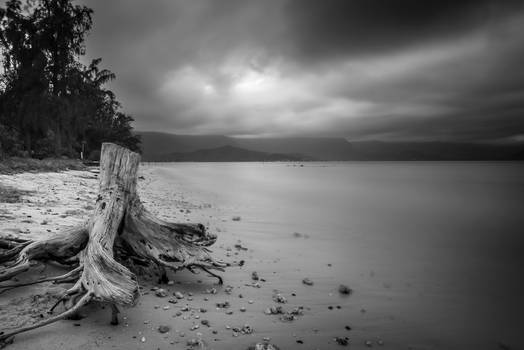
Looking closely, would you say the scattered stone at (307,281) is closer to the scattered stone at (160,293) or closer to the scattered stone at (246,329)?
the scattered stone at (246,329)

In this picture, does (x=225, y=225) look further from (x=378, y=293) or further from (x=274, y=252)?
(x=378, y=293)

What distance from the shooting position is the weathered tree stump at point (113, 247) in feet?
9.73

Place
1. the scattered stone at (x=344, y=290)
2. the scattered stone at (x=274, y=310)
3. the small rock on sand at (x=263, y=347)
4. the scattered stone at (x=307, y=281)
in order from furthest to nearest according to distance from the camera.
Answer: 1. the scattered stone at (x=307, y=281)
2. the scattered stone at (x=344, y=290)
3. the scattered stone at (x=274, y=310)
4. the small rock on sand at (x=263, y=347)

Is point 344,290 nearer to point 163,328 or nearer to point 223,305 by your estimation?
point 223,305

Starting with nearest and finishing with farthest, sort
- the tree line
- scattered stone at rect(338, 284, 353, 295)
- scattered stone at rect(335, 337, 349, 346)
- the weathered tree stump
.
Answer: the weathered tree stump
scattered stone at rect(335, 337, 349, 346)
scattered stone at rect(338, 284, 353, 295)
the tree line

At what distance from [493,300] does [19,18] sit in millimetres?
38425

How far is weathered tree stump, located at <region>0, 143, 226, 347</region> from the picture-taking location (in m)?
2.96

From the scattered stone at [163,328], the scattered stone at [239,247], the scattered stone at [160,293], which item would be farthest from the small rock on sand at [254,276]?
the scattered stone at [163,328]

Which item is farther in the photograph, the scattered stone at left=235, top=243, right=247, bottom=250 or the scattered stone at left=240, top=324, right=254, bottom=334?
the scattered stone at left=235, top=243, right=247, bottom=250

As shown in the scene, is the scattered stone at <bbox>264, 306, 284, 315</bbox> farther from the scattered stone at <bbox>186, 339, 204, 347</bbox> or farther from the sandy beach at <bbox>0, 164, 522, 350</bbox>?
the scattered stone at <bbox>186, 339, 204, 347</bbox>

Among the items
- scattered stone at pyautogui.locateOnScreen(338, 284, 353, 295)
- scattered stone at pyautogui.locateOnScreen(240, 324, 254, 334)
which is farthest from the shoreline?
scattered stone at pyautogui.locateOnScreen(338, 284, 353, 295)

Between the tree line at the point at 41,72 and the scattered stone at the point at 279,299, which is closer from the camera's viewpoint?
the scattered stone at the point at 279,299

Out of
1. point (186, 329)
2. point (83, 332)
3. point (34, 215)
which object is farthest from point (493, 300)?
point (34, 215)

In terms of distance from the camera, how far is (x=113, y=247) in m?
4.15
